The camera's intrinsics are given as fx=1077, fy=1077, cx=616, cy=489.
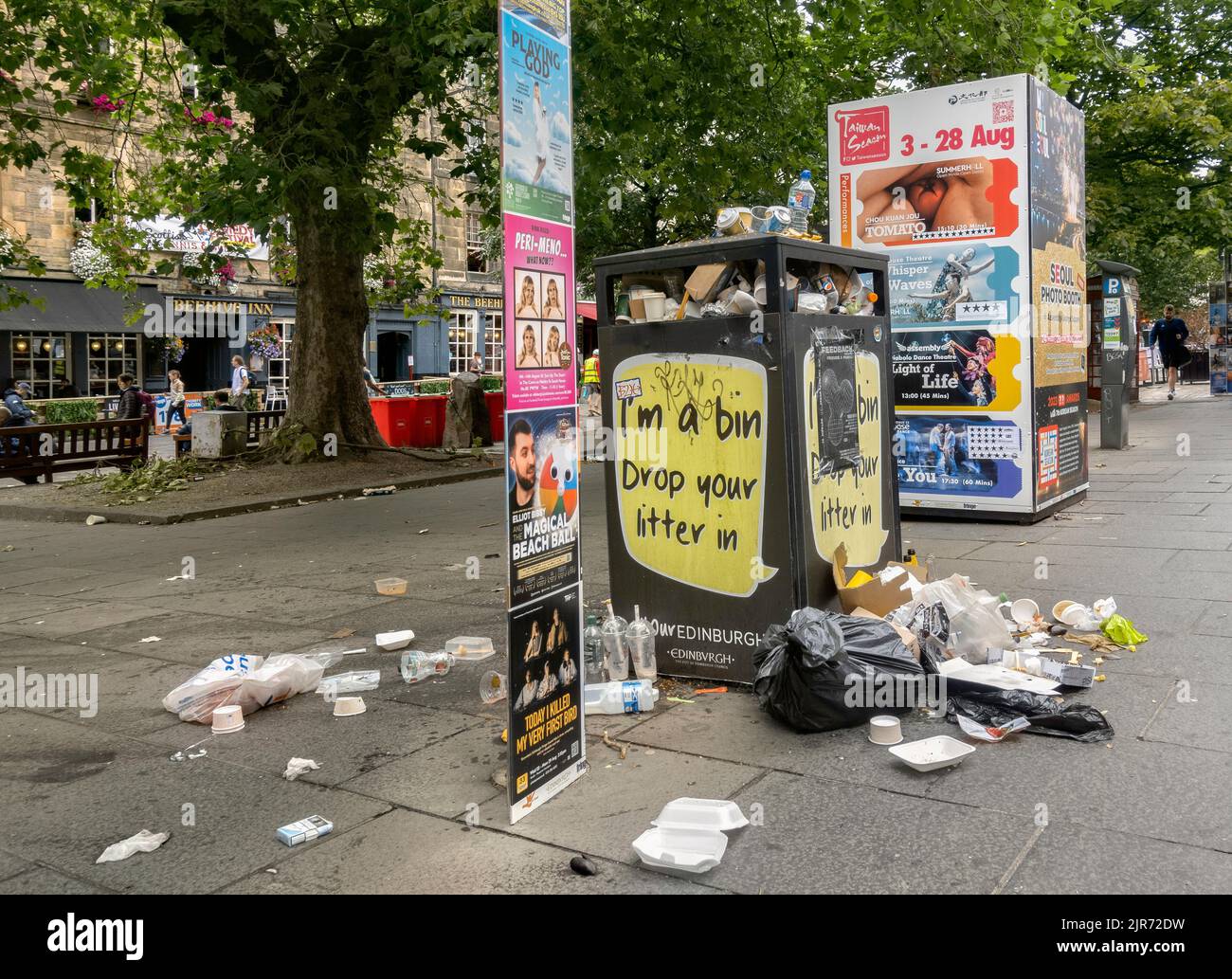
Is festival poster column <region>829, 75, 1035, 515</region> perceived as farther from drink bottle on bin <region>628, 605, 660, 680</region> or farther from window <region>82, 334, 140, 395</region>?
window <region>82, 334, 140, 395</region>

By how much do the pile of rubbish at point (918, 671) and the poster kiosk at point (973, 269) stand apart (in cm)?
365

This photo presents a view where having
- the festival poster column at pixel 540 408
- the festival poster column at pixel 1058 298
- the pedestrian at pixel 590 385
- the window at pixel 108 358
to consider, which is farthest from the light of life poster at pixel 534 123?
the window at pixel 108 358

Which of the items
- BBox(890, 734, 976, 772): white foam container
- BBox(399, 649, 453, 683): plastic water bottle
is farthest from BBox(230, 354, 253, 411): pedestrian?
BBox(890, 734, 976, 772): white foam container

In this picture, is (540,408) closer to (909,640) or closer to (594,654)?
(594,654)

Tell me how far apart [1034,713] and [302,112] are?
430 inches

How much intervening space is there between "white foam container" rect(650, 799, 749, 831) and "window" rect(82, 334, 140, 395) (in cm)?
2972

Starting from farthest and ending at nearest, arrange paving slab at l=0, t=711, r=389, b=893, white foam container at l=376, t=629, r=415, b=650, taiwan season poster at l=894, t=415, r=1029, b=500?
taiwan season poster at l=894, t=415, r=1029, b=500, white foam container at l=376, t=629, r=415, b=650, paving slab at l=0, t=711, r=389, b=893

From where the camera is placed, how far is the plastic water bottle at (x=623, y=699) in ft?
15.0

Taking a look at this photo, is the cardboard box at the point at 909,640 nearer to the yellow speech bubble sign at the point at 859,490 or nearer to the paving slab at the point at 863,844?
the yellow speech bubble sign at the point at 859,490

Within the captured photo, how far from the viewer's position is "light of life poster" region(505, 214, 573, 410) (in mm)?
3387

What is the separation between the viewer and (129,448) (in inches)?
617

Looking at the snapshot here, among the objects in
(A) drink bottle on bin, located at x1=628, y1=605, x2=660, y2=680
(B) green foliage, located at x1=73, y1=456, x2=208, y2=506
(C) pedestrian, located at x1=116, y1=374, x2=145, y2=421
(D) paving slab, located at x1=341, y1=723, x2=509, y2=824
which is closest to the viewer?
(D) paving slab, located at x1=341, y1=723, x2=509, y2=824

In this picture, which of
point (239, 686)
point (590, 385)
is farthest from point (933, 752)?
point (590, 385)

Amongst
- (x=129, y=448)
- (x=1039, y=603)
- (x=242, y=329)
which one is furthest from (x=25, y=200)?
(x=1039, y=603)
